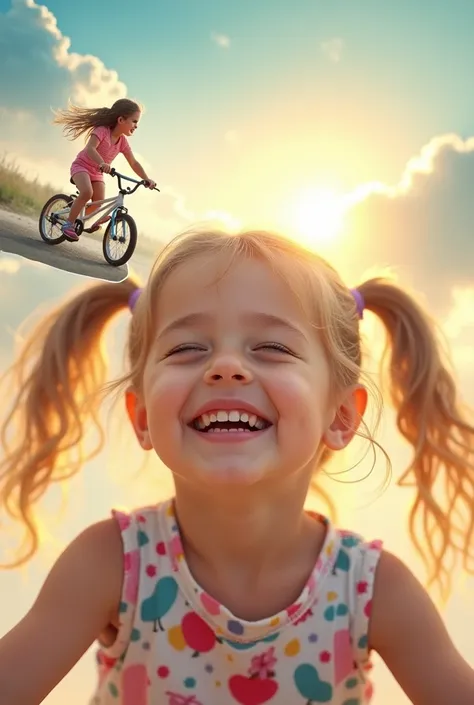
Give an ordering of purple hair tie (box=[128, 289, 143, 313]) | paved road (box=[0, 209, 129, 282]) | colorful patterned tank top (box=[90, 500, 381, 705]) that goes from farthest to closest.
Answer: paved road (box=[0, 209, 129, 282]) < purple hair tie (box=[128, 289, 143, 313]) < colorful patterned tank top (box=[90, 500, 381, 705])

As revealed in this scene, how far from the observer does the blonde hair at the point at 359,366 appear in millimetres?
1155

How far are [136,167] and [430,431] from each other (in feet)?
2.28

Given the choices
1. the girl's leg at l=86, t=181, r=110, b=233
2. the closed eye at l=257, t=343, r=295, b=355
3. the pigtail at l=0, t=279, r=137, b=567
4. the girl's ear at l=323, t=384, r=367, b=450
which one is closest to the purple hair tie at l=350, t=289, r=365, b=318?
the girl's ear at l=323, t=384, r=367, b=450

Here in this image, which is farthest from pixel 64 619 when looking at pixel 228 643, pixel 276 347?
pixel 276 347

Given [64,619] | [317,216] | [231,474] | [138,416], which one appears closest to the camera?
[231,474]

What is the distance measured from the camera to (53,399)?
3.84ft

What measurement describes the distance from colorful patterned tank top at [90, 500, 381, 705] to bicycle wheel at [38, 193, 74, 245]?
22.5 inches

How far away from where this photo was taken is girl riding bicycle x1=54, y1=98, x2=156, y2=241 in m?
1.29

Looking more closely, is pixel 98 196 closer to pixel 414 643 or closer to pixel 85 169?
pixel 85 169

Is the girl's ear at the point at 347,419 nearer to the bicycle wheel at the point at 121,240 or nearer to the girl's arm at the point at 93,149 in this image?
the bicycle wheel at the point at 121,240

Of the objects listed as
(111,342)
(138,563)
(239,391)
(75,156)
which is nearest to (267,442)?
(239,391)

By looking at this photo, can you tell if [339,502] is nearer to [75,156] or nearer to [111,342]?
[111,342]

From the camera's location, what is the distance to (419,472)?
1.16 m

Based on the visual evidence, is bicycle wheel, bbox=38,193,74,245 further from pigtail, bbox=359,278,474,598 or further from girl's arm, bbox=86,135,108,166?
pigtail, bbox=359,278,474,598
